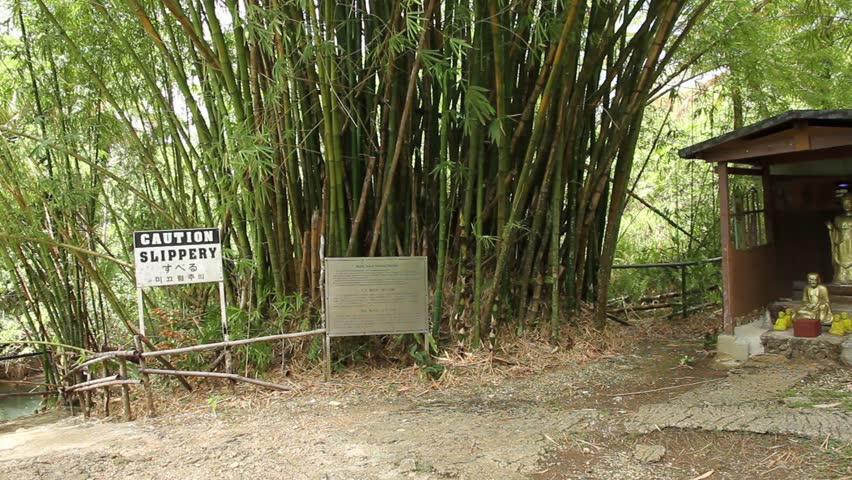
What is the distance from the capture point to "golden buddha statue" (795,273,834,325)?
4.45 meters

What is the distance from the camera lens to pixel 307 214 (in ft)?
14.7

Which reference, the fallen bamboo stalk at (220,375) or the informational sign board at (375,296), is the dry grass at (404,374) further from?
the informational sign board at (375,296)

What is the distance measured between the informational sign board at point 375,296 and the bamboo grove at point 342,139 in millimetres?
199

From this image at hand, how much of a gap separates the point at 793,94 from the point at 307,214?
14.8 feet

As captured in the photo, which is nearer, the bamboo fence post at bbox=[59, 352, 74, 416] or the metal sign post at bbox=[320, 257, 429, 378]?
the metal sign post at bbox=[320, 257, 429, 378]

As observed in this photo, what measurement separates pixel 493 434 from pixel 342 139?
2237 mm

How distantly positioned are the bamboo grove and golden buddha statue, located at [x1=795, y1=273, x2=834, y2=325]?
4.51 ft

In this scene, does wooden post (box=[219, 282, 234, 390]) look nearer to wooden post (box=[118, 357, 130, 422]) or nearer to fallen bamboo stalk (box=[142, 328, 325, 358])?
fallen bamboo stalk (box=[142, 328, 325, 358])

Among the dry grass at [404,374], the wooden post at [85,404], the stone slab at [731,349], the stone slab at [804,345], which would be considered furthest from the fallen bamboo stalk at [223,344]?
the stone slab at [804,345]

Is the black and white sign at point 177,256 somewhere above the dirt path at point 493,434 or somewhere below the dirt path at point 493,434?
above

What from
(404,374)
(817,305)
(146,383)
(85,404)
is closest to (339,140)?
(404,374)

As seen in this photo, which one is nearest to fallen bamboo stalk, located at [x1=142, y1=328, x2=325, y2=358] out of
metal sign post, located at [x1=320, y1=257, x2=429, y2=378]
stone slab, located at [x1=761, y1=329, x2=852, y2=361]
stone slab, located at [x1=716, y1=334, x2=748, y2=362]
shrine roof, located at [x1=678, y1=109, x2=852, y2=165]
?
metal sign post, located at [x1=320, y1=257, x2=429, y2=378]

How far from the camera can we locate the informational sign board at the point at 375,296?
4191mm

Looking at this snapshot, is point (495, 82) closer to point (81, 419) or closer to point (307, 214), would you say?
point (307, 214)
